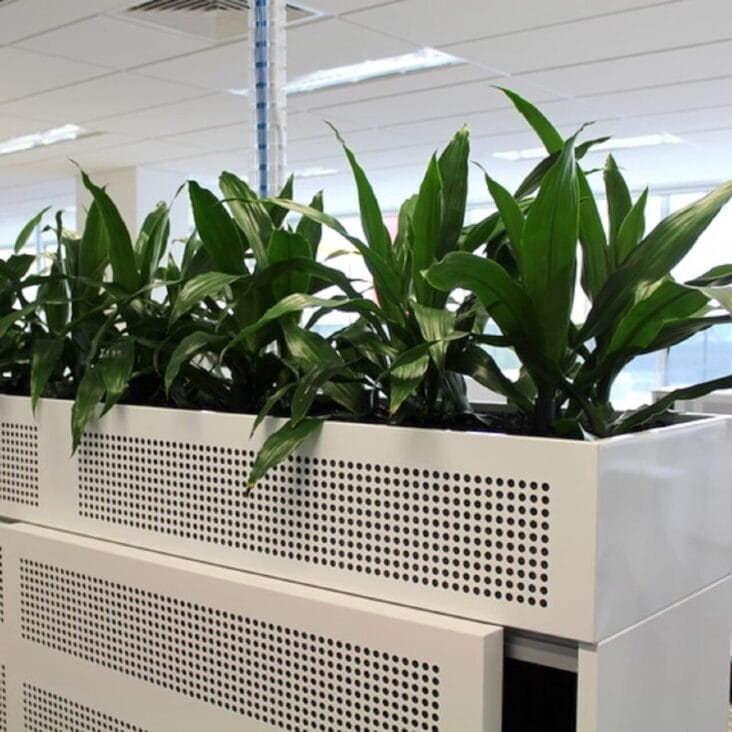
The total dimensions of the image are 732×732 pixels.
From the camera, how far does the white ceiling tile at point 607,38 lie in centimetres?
317

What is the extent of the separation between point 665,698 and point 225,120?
15.0ft

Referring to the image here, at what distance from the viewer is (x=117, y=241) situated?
1.34 meters

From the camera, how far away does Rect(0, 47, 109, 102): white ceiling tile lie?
3.91 meters

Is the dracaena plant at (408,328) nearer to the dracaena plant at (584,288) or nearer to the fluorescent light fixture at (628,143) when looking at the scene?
the dracaena plant at (584,288)

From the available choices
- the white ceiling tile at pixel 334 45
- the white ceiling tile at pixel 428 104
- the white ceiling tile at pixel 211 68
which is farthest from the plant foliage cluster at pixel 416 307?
the white ceiling tile at pixel 428 104

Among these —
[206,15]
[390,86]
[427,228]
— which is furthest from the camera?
[390,86]

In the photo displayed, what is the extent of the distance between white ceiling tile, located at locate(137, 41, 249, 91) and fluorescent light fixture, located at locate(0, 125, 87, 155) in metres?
1.58

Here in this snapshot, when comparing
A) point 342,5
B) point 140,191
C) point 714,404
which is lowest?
Result: point 714,404

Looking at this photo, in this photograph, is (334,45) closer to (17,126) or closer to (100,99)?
(100,99)

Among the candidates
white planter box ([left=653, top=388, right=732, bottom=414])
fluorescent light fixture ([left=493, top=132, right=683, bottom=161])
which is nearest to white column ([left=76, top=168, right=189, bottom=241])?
fluorescent light fixture ([left=493, top=132, right=683, bottom=161])

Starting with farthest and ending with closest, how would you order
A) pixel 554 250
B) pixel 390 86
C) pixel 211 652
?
pixel 390 86 < pixel 211 652 < pixel 554 250

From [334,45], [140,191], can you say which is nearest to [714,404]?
[334,45]

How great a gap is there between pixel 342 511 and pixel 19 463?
0.61m

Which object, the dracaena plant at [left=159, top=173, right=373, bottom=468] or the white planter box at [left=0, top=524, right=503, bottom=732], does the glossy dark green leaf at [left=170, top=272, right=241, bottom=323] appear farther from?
the white planter box at [left=0, top=524, right=503, bottom=732]
